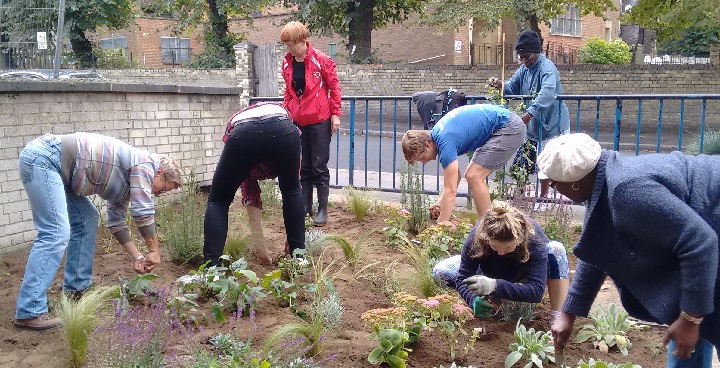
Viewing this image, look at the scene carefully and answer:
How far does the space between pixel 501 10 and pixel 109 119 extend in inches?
629

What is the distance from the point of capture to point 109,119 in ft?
20.8

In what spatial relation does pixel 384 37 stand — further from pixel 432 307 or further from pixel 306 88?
pixel 432 307

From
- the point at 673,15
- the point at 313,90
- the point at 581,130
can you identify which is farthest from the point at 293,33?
the point at 673,15

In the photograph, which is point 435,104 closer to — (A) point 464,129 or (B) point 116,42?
(A) point 464,129

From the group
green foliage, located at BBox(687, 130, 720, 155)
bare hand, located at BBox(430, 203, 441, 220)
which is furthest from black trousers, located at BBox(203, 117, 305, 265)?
green foliage, located at BBox(687, 130, 720, 155)

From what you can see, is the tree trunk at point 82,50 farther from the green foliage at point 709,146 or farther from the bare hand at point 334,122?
the green foliage at point 709,146

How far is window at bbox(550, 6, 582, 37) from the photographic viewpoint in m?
31.7

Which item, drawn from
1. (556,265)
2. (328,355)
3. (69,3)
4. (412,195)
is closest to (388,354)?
(328,355)

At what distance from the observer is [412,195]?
6.32 metres

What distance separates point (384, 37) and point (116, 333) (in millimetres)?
28859

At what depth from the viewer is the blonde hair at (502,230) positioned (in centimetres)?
354

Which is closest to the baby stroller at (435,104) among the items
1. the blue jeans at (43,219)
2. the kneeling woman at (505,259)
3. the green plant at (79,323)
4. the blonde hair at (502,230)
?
the kneeling woman at (505,259)

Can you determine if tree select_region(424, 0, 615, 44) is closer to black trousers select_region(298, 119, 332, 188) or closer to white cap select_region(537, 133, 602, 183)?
black trousers select_region(298, 119, 332, 188)

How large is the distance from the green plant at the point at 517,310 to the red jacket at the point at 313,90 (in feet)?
9.02
